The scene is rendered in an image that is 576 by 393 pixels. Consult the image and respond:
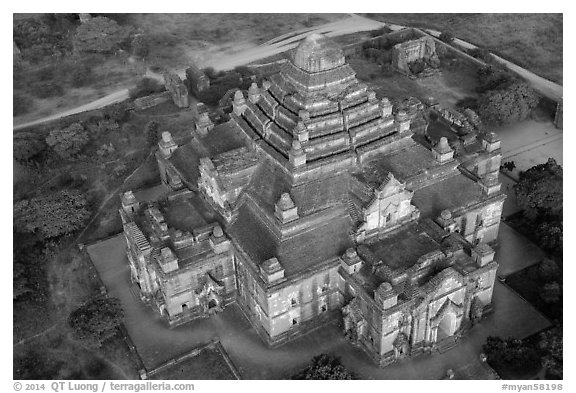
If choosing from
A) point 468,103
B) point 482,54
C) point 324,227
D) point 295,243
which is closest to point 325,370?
point 295,243

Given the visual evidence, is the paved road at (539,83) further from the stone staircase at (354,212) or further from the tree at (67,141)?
the tree at (67,141)

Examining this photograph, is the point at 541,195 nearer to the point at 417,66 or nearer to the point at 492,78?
the point at 492,78

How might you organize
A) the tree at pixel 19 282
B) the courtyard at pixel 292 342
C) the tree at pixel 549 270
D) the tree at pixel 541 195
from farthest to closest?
the tree at pixel 541 195 → the tree at pixel 19 282 → the tree at pixel 549 270 → the courtyard at pixel 292 342

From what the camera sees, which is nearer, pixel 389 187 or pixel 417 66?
pixel 389 187

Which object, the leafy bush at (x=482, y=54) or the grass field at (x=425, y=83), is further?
the leafy bush at (x=482, y=54)

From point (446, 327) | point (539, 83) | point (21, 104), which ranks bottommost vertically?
point (446, 327)

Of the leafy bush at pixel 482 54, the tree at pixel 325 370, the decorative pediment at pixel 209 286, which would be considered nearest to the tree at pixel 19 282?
the decorative pediment at pixel 209 286
